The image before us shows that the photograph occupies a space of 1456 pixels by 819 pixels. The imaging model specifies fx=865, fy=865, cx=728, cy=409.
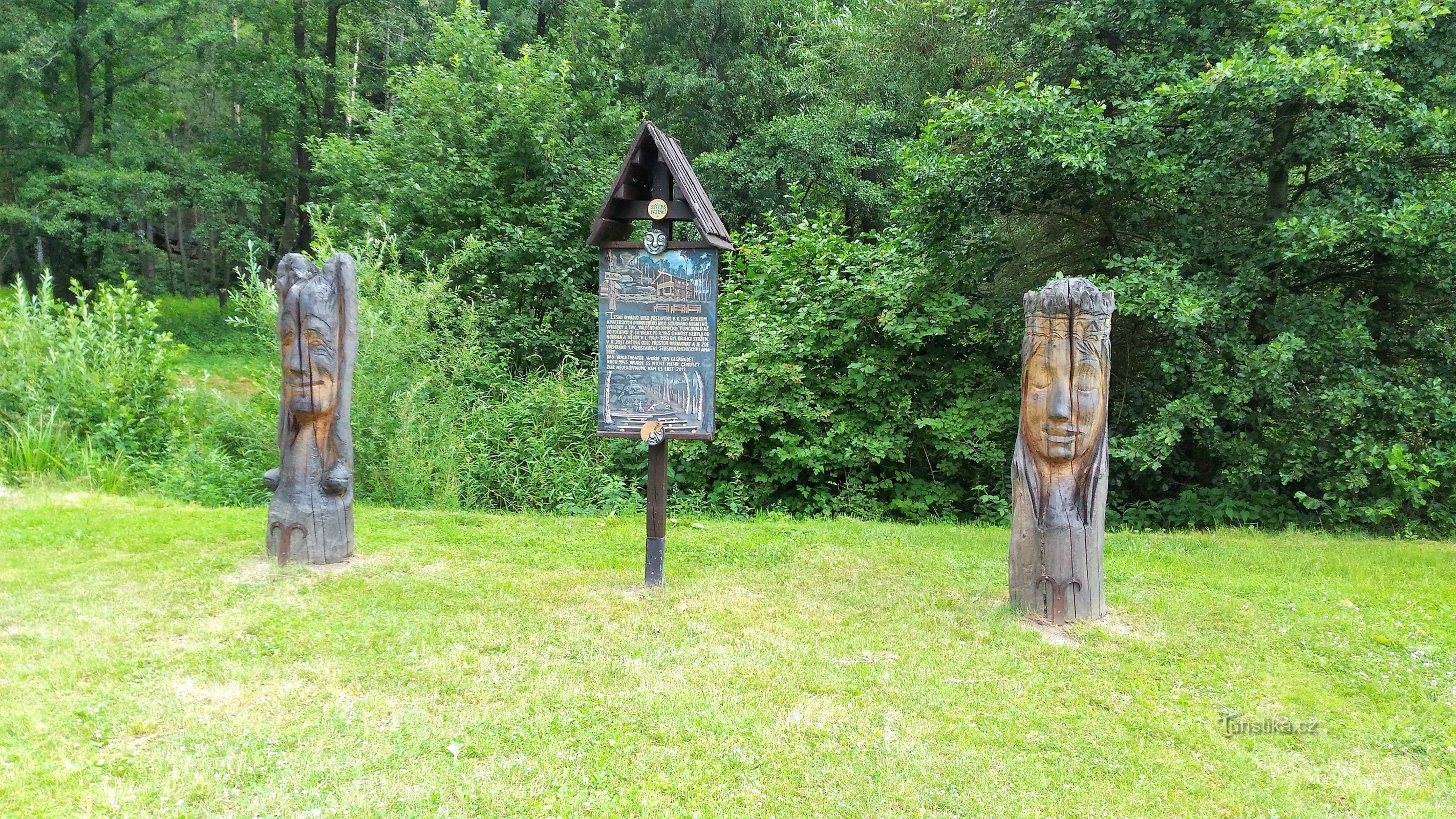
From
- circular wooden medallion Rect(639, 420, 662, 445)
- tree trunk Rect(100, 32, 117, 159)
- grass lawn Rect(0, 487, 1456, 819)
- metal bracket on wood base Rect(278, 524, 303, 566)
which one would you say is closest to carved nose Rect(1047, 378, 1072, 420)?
grass lawn Rect(0, 487, 1456, 819)

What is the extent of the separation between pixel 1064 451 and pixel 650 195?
3.48 metres

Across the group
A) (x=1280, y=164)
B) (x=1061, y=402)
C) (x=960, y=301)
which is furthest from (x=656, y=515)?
(x=1280, y=164)

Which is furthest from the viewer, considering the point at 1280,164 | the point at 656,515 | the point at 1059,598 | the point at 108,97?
the point at 108,97

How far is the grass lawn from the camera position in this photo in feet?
12.1

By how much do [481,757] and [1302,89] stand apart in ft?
28.8

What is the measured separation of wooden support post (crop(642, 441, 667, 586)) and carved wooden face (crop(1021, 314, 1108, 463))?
106 inches

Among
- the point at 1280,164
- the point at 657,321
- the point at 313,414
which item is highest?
the point at 1280,164

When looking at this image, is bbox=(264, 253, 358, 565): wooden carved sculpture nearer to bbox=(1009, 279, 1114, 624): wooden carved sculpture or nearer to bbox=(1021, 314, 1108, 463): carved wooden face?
bbox=(1009, 279, 1114, 624): wooden carved sculpture

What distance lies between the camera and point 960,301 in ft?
32.9

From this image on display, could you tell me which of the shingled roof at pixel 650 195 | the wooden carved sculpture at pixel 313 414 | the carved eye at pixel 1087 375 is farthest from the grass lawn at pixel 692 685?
the shingled roof at pixel 650 195

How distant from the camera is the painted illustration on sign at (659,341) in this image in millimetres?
6316

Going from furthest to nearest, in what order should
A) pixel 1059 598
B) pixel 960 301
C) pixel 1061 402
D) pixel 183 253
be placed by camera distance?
pixel 183 253 → pixel 960 301 → pixel 1059 598 → pixel 1061 402

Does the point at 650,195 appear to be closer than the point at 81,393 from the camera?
Yes

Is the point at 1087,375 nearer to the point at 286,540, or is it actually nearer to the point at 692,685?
the point at 692,685
